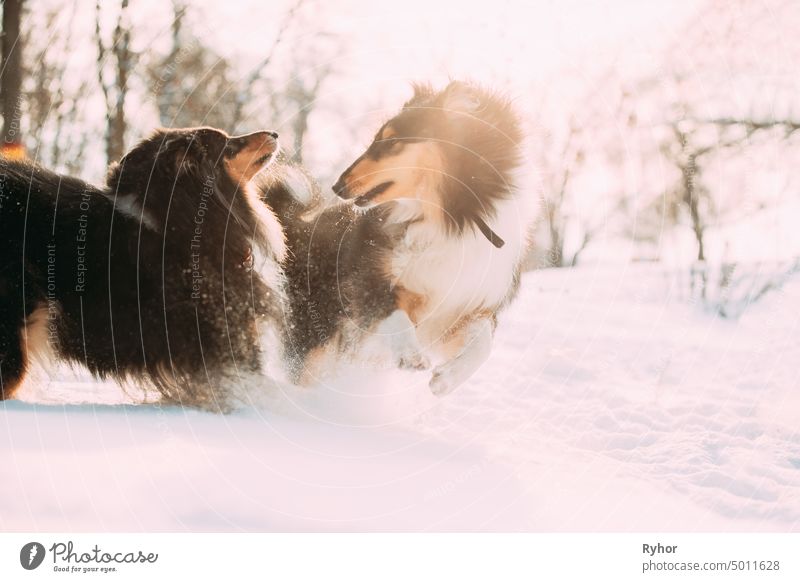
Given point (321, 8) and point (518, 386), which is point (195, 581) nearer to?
point (518, 386)

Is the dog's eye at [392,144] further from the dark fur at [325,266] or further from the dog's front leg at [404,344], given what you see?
the dog's front leg at [404,344]

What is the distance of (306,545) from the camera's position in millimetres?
2816

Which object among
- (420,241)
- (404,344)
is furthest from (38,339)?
(420,241)

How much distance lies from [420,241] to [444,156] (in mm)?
485

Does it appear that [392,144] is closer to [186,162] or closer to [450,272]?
[450,272]

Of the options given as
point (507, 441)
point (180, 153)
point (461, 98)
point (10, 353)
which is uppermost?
point (461, 98)

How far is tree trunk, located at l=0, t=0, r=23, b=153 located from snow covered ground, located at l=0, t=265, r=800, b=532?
1.42m

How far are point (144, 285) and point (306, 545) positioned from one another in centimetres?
146

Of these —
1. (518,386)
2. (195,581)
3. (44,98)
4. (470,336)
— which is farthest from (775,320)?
(44,98)

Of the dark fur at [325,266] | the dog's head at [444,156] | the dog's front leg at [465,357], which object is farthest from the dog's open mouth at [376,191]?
the dog's front leg at [465,357]

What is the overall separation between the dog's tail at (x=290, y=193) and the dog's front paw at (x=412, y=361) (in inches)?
41.2

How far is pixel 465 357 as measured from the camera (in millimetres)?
3426

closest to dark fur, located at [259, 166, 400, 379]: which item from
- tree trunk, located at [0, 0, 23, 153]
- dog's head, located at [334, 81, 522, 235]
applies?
dog's head, located at [334, 81, 522, 235]

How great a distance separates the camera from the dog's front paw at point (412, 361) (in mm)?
3439
